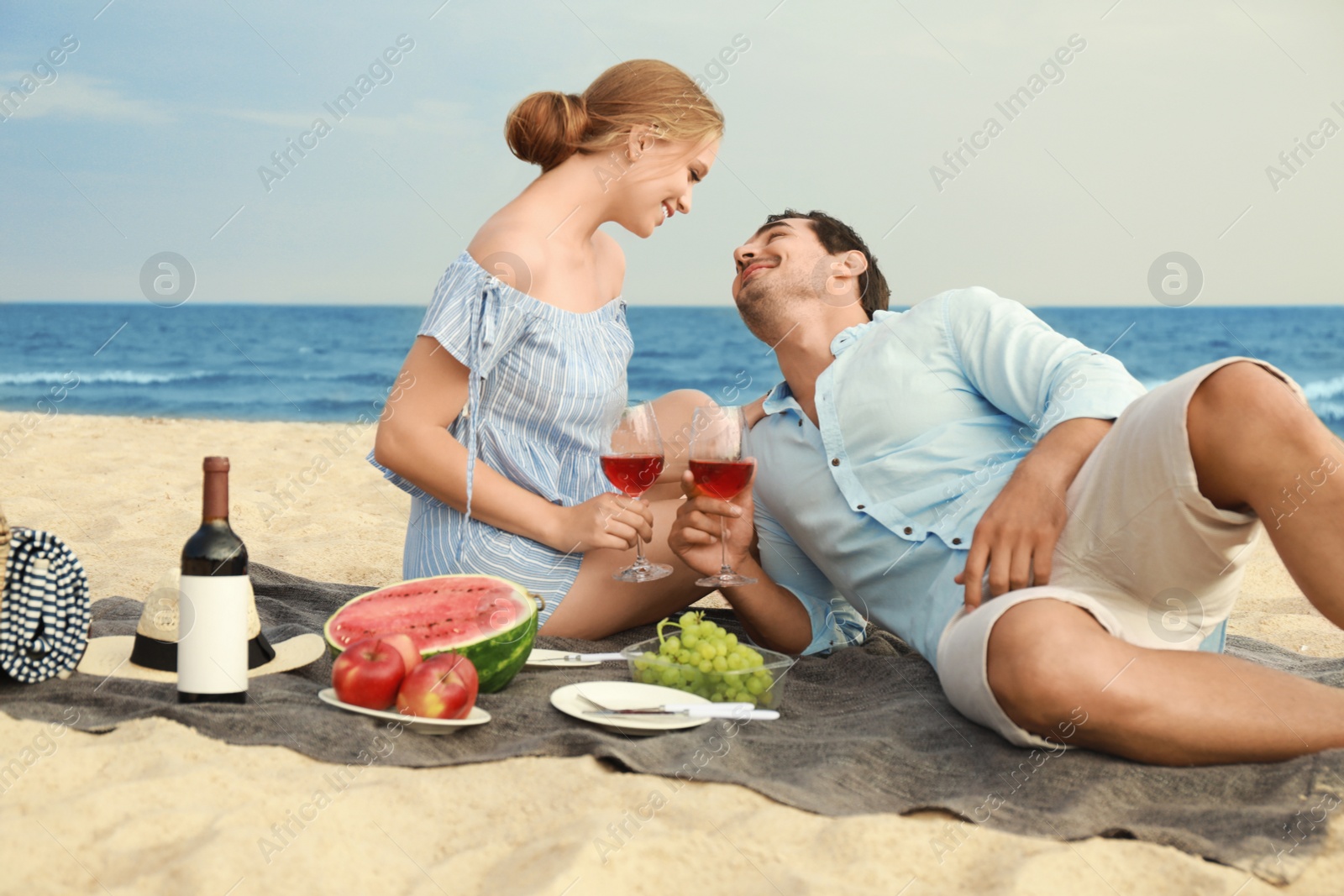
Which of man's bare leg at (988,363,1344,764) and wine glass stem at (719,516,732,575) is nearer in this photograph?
man's bare leg at (988,363,1344,764)

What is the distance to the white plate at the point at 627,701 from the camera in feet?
8.38

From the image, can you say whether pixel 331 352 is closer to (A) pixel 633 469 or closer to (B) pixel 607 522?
(B) pixel 607 522

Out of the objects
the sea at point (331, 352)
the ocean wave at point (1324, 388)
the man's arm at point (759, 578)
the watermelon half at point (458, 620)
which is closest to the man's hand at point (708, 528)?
the man's arm at point (759, 578)

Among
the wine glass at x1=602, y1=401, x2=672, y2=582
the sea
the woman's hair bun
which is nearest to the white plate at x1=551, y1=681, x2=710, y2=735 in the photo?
the wine glass at x1=602, y1=401, x2=672, y2=582


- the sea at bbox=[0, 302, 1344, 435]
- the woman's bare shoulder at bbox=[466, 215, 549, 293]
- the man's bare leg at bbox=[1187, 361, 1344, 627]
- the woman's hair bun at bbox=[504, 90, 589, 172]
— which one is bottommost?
the sea at bbox=[0, 302, 1344, 435]

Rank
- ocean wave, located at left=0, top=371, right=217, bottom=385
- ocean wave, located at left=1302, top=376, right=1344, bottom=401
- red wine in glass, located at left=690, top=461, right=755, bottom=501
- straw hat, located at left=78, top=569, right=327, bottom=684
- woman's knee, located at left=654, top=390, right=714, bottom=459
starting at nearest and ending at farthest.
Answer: straw hat, located at left=78, top=569, right=327, bottom=684 → red wine in glass, located at left=690, top=461, right=755, bottom=501 → woman's knee, located at left=654, top=390, right=714, bottom=459 → ocean wave, located at left=1302, top=376, right=1344, bottom=401 → ocean wave, located at left=0, top=371, right=217, bottom=385

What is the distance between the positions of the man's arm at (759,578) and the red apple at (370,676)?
0.97 m

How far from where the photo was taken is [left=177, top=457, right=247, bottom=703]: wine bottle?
2367 millimetres

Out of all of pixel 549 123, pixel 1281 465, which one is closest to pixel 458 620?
pixel 549 123

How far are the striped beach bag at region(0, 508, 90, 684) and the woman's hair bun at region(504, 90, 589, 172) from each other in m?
2.00

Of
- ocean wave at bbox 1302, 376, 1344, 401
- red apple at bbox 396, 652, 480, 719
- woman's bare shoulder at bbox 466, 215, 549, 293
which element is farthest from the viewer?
ocean wave at bbox 1302, 376, 1344, 401


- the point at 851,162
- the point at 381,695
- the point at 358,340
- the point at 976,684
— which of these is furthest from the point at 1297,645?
the point at 358,340

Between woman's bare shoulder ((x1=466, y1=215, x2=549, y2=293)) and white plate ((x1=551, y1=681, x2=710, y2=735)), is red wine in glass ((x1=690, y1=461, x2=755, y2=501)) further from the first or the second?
woman's bare shoulder ((x1=466, y1=215, x2=549, y2=293))

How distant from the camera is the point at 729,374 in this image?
23.3 m
